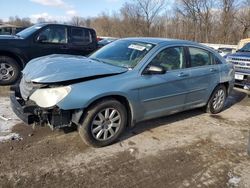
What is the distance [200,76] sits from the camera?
17.9 ft

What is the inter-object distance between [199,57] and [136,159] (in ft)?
8.53

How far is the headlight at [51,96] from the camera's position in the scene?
3725mm

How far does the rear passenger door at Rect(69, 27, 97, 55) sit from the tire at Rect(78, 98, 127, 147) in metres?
4.80

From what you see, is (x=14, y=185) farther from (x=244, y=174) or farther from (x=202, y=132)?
(x=202, y=132)

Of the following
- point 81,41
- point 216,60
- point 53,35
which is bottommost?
point 216,60

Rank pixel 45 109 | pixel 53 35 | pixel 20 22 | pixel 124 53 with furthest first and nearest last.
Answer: pixel 20 22, pixel 53 35, pixel 124 53, pixel 45 109

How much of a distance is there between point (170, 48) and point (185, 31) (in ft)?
117

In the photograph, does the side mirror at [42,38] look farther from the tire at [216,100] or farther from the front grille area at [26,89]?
the tire at [216,100]

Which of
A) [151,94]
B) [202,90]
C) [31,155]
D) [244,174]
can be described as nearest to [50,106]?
[31,155]

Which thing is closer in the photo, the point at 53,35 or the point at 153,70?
the point at 153,70

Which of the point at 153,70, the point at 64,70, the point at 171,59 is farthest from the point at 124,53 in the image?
the point at 64,70

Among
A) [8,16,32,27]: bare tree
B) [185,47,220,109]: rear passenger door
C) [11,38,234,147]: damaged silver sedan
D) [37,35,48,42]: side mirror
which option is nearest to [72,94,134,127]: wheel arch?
[11,38,234,147]: damaged silver sedan

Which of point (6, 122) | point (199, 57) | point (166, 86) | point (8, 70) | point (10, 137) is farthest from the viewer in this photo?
point (8, 70)

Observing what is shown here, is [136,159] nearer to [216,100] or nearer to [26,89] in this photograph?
[26,89]
